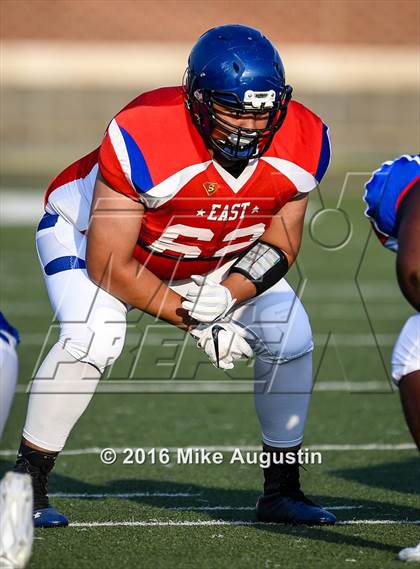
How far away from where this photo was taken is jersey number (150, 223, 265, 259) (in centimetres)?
385

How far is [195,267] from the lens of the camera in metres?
4.01

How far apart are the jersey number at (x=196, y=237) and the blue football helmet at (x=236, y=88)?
304mm

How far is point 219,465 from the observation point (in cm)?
491

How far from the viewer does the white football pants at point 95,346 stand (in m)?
3.66

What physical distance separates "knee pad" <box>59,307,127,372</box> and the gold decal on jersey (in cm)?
53

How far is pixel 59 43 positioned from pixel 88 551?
49.6 ft

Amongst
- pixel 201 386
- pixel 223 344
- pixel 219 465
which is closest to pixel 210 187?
pixel 223 344

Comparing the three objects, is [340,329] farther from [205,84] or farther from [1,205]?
[1,205]

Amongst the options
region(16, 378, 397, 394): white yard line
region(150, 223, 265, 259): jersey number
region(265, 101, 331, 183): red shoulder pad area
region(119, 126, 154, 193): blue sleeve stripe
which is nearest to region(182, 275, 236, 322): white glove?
region(150, 223, 265, 259): jersey number

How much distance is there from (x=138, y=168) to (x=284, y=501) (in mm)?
1240

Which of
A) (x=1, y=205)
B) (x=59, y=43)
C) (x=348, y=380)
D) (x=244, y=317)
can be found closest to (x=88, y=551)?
(x=244, y=317)

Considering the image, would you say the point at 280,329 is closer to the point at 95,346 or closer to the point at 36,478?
the point at 95,346

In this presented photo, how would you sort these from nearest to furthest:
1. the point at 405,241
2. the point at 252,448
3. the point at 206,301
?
1. the point at 405,241
2. the point at 206,301
3. the point at 252,448

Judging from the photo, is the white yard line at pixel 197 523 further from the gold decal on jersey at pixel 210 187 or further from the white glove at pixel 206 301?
the gold decal on jersey at pixel 210 187
